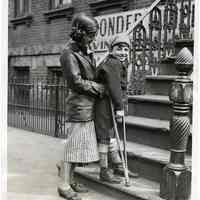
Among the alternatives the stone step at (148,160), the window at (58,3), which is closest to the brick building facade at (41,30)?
the window at (58,3)

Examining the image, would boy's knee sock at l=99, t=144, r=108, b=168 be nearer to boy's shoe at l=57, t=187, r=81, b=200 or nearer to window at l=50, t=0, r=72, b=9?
boy's shoe at l=57, t=187, r=81, b=200

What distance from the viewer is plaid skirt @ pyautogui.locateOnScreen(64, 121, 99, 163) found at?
365cm

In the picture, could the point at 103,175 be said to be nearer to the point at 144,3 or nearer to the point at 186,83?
the point at 186,83

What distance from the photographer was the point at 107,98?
377 centimetres

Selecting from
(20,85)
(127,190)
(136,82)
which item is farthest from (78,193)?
(20,85)

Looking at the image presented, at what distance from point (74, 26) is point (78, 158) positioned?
4.48 feet

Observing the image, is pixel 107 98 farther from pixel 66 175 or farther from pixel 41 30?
pixel 41 30

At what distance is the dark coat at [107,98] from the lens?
3586 mm

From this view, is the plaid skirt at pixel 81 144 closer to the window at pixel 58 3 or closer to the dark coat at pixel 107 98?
the dark coat at pixel 107 98

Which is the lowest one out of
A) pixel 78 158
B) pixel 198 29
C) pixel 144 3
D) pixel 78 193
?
pixel 78 193

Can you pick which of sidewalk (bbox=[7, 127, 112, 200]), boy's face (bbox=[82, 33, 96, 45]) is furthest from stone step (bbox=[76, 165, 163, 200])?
boy's face (bbox=[82, 33, 96, 45])

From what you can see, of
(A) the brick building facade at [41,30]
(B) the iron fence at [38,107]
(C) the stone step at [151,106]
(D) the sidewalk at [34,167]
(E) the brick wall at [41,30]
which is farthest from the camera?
(E) the brick wall at [41,30]

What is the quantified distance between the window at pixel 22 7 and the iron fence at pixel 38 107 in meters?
3.70

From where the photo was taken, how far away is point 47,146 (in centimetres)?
675
